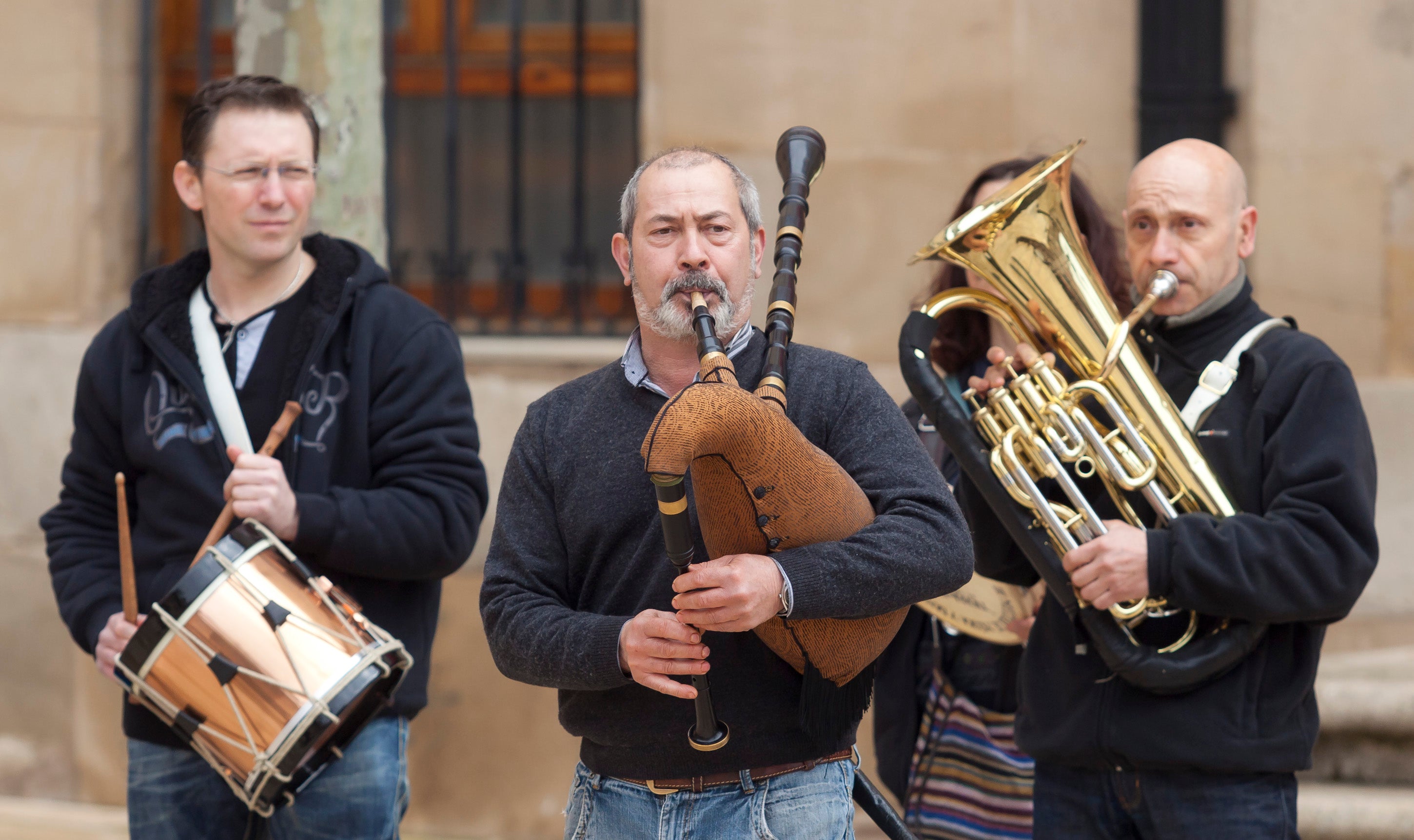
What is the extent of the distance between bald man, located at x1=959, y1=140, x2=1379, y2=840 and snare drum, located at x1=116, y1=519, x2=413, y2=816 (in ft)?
4.11

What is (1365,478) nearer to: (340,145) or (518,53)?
(340,145)

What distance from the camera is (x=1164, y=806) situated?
8.89 feet

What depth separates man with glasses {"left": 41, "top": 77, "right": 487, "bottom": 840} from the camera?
2.85 metres

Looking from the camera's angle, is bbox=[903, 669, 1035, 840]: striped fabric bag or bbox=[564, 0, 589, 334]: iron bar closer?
bbox=[903, 669, 1035, 840]: striped fabric bag

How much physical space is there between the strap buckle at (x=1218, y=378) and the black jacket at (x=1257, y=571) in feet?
0.08

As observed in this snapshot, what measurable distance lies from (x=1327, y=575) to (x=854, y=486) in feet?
3.42

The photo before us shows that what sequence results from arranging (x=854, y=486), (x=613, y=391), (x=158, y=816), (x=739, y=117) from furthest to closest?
1. (x=739, y=117)
2. (x=158, y=816)
3. (x=613, y=391)
4. (x=854, y=486)

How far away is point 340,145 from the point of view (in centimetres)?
381

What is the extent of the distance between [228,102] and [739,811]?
1735 mm

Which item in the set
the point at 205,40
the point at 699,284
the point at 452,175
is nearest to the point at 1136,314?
the point at 699,284

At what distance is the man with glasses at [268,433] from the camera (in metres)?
2.85

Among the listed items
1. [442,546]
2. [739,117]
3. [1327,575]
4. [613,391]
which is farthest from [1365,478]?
[739,117]

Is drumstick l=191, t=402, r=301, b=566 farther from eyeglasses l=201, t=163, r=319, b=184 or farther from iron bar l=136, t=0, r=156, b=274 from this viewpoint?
iron bar l=136, t=0, r=156, b=274

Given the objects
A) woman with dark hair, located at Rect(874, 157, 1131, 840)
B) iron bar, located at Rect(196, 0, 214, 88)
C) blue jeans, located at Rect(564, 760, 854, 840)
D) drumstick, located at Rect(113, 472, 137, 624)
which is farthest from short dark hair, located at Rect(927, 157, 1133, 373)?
iron bar, located at Rect(196, 0, 214, 88)
